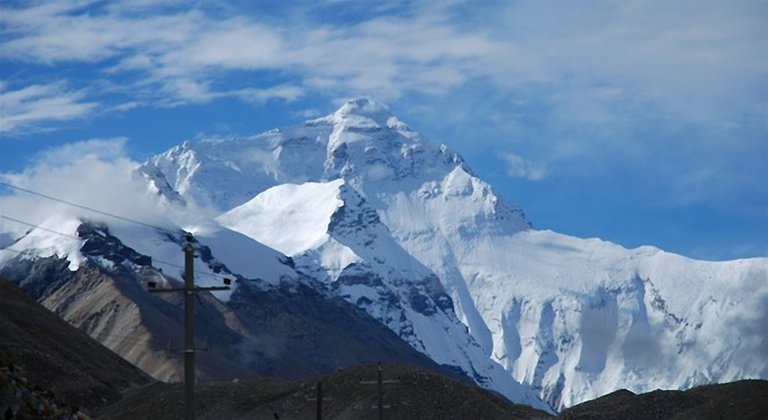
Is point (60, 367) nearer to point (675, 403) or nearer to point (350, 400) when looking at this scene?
point (350, 400)

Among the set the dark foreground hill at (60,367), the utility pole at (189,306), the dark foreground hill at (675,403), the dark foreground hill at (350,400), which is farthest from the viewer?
the dark foreground hill at (60,367)

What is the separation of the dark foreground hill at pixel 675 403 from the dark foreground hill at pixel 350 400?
7.56m

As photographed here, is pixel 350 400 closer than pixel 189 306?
No

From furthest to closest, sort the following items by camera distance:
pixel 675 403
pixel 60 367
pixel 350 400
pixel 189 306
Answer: pixel 60 367
pixel 350 400
pixel 675 403
pixel 189 306

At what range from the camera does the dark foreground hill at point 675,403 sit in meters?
105

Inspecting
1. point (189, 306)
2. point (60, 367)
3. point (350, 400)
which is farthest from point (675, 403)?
point (60, 367)

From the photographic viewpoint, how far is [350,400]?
131m

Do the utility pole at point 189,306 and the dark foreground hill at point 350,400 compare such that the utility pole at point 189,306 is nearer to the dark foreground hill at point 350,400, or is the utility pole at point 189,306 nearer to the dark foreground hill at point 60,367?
the dark foreground hill at point 350,400

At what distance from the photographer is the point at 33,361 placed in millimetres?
165875

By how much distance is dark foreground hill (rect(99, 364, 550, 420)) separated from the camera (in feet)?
418

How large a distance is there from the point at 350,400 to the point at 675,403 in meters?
26.0

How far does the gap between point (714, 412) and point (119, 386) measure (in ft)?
311

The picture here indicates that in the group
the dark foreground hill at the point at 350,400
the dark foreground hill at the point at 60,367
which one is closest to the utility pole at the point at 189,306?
the dark foreground hill at the point at 350,400

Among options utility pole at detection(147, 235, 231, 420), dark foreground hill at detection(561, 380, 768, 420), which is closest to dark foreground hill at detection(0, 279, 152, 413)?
dark foreground hill at detection(561, 380, 768, 420)
